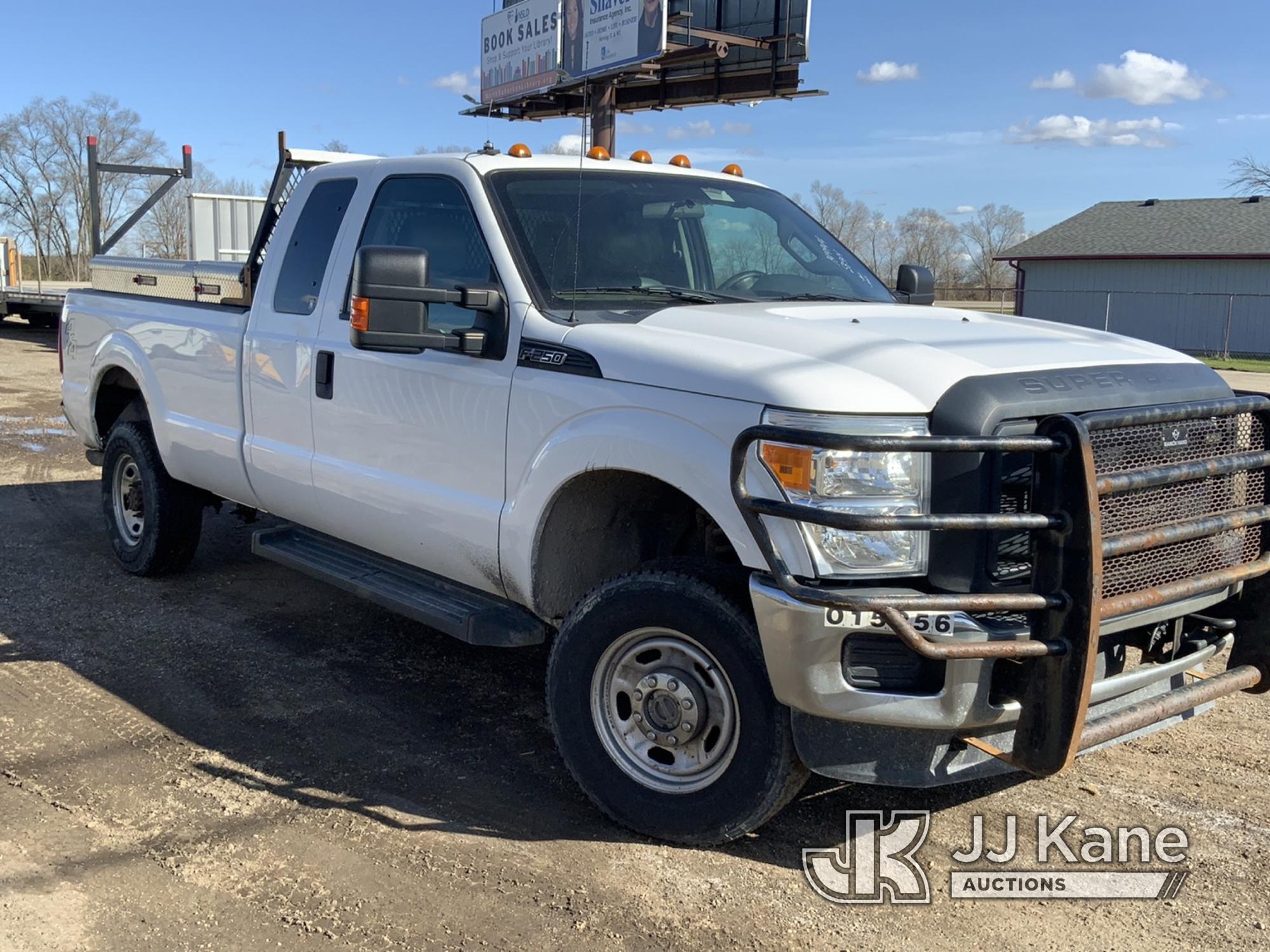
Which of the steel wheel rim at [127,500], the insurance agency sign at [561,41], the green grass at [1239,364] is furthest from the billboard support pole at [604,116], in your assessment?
the green grass at [1239,364]

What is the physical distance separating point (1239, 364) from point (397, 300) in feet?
101

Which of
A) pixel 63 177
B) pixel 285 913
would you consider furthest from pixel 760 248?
pixel 63 177

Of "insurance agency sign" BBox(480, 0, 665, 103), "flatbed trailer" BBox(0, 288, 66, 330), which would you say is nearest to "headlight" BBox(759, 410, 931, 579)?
"insurance agency sign" BBox(480, 0, 665, 103)

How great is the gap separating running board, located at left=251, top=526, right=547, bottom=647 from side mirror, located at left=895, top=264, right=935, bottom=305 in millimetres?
2538

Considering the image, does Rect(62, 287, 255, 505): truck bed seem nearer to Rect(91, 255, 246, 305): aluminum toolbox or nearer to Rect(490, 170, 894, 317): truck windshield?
Rect(91, 255, 246, 305): aluminum toolbox

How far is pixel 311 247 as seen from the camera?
5156 mm

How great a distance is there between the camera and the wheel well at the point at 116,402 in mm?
6656

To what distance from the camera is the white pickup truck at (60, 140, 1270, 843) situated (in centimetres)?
311

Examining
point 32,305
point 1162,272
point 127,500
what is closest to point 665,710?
point 127,500

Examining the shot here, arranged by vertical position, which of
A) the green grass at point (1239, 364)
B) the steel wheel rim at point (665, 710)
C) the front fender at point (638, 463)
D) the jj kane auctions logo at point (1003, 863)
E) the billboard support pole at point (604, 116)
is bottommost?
the jj kane auctions logo at point (1003, 863)

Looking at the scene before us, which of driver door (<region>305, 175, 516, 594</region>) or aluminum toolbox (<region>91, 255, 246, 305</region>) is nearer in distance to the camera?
driver door (<region>305, 175, 516, 594</region>)

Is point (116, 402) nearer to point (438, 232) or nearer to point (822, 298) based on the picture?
point (438, 232)

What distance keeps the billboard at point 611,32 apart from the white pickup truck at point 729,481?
48.0ft

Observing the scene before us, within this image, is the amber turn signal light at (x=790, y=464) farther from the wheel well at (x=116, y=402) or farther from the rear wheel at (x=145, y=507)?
the wheel well at (x=116, y=402)
